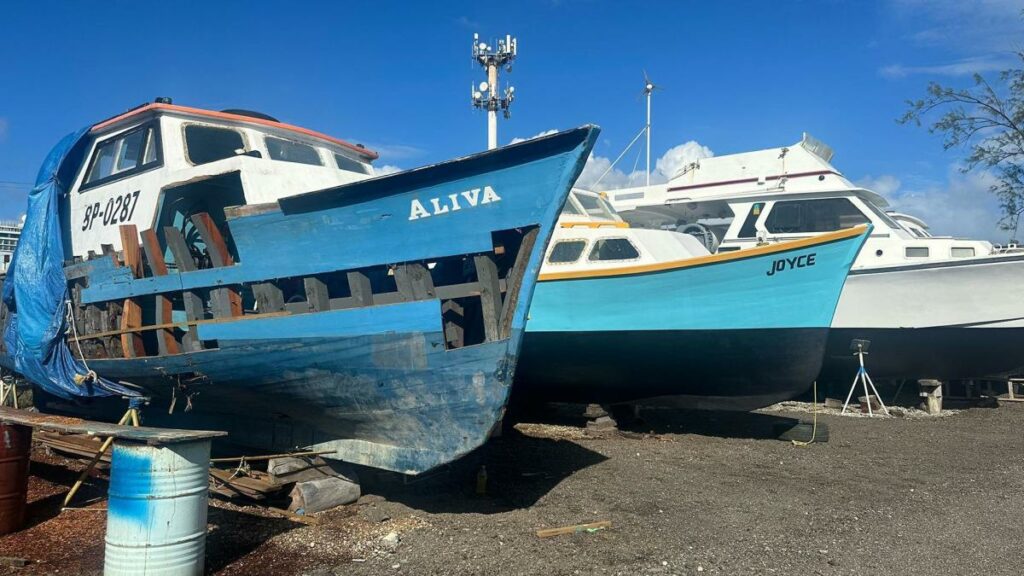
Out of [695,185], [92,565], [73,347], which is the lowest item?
[92,565]

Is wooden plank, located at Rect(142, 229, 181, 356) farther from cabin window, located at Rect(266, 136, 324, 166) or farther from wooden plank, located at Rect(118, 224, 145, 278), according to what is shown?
cabin window, located at Rect(266, 136, 324, 166)

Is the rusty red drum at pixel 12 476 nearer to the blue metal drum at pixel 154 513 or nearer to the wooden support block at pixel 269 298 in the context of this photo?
the blue metal drum at pixel 154 513

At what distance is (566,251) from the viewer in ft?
30.5

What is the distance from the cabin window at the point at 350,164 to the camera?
8.15 metres

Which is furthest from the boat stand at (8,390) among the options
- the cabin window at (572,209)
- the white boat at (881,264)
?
the white boat at (881,264)

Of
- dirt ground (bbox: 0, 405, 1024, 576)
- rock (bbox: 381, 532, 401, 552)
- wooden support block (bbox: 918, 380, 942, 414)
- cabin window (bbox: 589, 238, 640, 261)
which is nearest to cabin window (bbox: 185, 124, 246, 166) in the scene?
dirt ground (bbox: 0, 405, 1024, 576)

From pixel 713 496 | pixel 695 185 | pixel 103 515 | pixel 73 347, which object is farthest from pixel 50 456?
pixel 695 185

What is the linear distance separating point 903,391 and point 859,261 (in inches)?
129

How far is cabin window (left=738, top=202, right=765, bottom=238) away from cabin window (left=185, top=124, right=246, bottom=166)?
8907mm

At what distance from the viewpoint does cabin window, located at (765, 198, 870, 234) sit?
12281mm

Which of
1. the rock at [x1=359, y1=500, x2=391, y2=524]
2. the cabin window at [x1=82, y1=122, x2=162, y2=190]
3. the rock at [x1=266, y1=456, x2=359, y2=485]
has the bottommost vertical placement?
the rock at [x1=359, y1=500, x2=391, y2=524]

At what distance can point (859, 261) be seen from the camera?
11.6 m

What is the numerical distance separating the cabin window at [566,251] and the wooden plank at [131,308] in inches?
190

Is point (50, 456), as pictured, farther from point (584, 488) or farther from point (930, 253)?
point (930, 253)
